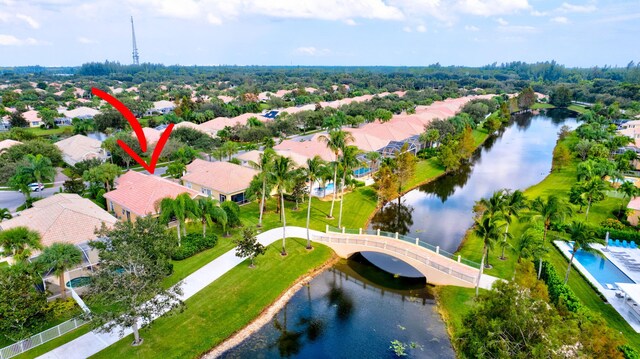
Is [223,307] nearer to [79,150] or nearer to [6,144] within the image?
[79,150]

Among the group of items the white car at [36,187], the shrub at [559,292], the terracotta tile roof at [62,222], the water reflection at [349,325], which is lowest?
the water reflection at [349,325]

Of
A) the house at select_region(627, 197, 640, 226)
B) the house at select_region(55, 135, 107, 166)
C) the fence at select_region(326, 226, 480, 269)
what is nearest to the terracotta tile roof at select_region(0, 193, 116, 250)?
the fence at select_region(326, 226, 480, 269)

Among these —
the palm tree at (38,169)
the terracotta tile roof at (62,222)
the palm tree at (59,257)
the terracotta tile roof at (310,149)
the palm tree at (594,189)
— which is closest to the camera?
the palm tree at (59,257)

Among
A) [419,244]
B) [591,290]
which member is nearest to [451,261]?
[419,244]

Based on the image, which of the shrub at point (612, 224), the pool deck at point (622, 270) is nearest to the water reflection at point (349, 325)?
the pool deck at point (622, 270)

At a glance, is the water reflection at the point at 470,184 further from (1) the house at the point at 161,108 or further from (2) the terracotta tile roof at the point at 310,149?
(1) the house at the point at 161,108

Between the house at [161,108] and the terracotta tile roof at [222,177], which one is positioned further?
the house at [161,108]
